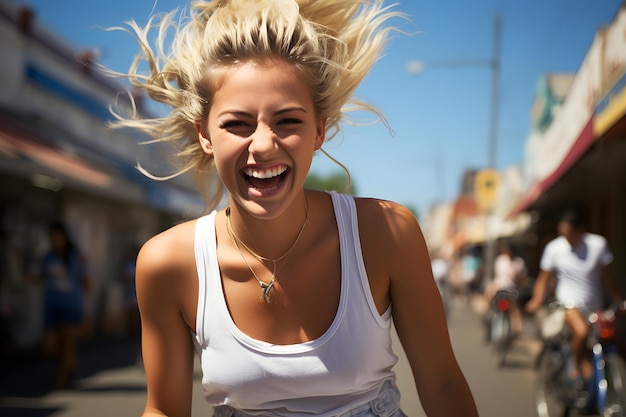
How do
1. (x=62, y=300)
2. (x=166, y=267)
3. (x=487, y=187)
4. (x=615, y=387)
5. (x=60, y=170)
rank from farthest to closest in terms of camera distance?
1. (x=487, y=187)
2. (x=60, y=170)
3. (x=62, y=300)
4. (x=615, y=387)
5. (x=166, y=267)

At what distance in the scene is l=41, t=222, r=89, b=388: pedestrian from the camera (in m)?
9.13

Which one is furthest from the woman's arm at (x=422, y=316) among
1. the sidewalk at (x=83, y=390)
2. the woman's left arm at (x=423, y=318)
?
the sidewalk at (x=83, y=390)

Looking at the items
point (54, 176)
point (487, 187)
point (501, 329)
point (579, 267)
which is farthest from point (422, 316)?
point (487, 187)

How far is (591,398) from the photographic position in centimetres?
610

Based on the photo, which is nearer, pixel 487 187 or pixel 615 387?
pixel 615 387

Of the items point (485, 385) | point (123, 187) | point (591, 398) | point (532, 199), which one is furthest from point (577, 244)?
point (532, 199)

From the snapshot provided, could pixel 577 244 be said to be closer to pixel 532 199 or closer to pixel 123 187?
pixel 123 187

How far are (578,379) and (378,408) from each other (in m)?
4.85

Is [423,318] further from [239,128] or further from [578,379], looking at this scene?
[578,379]

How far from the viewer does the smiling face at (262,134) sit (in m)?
1.98

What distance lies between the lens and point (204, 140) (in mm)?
2178

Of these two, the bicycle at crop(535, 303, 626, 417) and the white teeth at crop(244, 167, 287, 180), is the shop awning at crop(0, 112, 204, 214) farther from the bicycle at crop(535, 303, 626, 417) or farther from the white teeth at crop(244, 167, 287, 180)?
the white teeth at crop(244, 167, 287, 180)

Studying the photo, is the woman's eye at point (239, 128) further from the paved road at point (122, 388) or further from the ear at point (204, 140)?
the paved road at point (122, 388)

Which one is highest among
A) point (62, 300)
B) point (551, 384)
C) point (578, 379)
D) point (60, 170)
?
point (60, 170)
